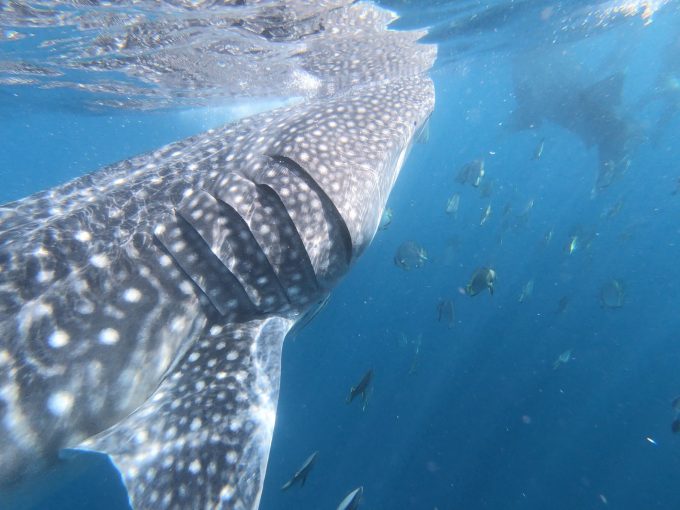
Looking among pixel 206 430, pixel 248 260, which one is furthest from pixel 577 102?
pixel 206 430

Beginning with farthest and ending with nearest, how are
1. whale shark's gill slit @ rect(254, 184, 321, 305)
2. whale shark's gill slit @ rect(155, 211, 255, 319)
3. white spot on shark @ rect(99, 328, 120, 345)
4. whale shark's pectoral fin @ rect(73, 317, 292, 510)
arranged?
whale shark's gill slit @ rect(254, 184, 321, 305) < whale shark's gill slit @ rect(155, 211, 255, 319) < white spot on shark @ rect(99, 328, 120, 345) < whale shark's pectoral fin @ rect(73, 317, 292, 510)

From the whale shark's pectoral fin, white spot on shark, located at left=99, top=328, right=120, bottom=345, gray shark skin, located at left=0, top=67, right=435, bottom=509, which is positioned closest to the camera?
the whale shark's pectoral fin

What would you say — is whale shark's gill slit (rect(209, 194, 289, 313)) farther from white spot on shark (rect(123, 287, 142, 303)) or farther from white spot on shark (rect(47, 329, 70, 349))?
white spot on shark (rect(47, 329, 70, 349))

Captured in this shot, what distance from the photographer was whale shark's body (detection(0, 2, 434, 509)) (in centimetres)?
233

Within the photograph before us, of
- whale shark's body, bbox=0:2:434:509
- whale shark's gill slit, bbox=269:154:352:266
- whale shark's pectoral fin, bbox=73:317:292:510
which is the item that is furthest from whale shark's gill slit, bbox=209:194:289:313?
whale shark's gill slit, bbox=269:154:352:266

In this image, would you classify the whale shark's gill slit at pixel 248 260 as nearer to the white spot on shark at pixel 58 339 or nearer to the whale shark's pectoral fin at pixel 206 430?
the whale shark's pectoral fin at pixel 206 430

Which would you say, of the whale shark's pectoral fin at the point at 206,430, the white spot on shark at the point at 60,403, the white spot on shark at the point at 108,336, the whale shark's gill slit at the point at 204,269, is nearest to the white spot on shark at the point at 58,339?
the white spot on shark at the point at 108,336

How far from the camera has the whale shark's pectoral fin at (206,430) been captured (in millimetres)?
2125

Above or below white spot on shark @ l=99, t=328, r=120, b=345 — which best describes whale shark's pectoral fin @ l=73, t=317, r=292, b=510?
below

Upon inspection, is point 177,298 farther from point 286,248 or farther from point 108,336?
point 286,248

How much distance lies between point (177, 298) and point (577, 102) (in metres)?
19.4

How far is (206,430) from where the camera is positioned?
7.74 ft

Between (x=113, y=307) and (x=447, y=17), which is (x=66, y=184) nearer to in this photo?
(x=113, y=307)

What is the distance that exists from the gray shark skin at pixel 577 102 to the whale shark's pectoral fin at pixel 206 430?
660 inches
